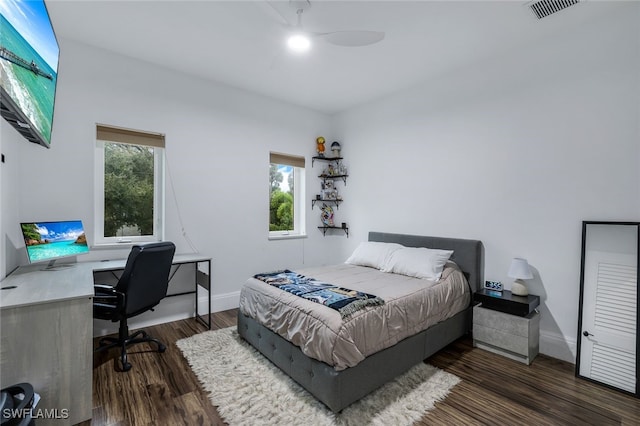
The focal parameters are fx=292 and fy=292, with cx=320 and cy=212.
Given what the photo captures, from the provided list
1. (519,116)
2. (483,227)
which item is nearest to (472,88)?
(519,116)

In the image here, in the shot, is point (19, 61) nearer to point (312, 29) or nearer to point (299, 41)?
point (299, 41)

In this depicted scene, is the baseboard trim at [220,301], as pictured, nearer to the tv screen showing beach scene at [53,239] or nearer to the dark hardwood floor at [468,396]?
the dark hardwood floor at [468,396]

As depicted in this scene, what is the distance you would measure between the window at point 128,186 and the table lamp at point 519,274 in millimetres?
3803

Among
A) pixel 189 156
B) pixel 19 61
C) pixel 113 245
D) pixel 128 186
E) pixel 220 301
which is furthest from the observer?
pixel 220 301

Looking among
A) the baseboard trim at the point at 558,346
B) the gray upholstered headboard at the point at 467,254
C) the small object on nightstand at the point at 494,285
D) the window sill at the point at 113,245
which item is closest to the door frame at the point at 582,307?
the baseboard trim at the point at 558,346

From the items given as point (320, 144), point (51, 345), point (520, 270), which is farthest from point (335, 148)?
point (51, 345)

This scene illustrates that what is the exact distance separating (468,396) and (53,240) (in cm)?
363

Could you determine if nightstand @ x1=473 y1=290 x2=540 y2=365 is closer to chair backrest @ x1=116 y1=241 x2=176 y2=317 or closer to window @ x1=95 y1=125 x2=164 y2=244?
chair backrest @ x1=116 y1=241 x2=176 y2=317

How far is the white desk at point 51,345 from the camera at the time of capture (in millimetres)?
1591

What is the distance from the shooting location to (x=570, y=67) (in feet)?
Result: 8.75

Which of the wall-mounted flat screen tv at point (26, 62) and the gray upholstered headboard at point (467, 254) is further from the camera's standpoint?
the gray upholstered headboard at point (467, 254)

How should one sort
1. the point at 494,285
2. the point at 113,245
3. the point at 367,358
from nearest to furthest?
the point at 367,358 < the point at 494,285 < the point at 113,245

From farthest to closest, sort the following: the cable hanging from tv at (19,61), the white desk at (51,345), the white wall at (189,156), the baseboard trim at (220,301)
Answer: the baseboard trim at (220,301), the white wall at (189,156), the white desk at (51,345), the cable hanging from tv at (19,61)

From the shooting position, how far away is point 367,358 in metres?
2.03
